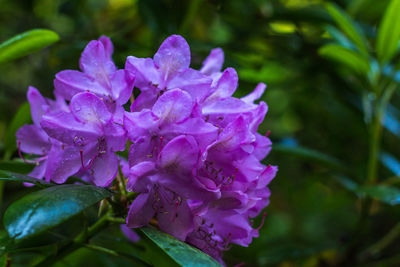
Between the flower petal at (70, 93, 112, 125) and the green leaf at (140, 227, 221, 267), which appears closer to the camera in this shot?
the green leaf at (140, 227, 221, 267)

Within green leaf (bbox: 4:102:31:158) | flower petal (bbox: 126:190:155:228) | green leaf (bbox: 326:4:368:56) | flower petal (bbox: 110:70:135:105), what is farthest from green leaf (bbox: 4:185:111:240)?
green leaf (bbox: 326:4:368:56)

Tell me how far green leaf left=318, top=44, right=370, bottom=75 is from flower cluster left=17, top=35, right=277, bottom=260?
46 centimetres

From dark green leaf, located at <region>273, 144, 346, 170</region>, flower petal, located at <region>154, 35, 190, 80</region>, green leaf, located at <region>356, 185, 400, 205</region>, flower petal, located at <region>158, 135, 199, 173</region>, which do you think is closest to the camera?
flower petal, located at <region>158, 135, 199, 173</region>

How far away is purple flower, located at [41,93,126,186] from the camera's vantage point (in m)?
0.69

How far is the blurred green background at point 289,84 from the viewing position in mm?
1324

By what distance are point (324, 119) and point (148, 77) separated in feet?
4.56

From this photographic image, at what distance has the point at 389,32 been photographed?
3.90 feet

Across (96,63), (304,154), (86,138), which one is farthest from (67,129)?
(304,154)

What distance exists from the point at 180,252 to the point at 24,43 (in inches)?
22.9

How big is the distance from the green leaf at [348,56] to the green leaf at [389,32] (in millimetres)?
61

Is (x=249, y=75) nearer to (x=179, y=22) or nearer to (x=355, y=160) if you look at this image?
(x=179, y=22)

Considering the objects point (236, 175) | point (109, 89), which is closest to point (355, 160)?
point (236, 175)

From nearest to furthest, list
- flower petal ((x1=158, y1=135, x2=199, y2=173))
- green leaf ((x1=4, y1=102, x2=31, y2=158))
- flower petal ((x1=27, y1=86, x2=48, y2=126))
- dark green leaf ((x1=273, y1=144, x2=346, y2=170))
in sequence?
flower petal ((x1=158, y1=135, x2=199, y2=173))
flower petal ((x1=27, y1=86, x2=48, y2=126))
green leaf ((x1=4, y1=102, x2=31, y2=158))
dark green leaf ((x1=273, y1=144, x2=346, y2=170))

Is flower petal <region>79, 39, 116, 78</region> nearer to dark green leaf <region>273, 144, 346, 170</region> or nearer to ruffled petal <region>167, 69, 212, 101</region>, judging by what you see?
ruffled petal <region>167, 69, 212, 101</region>
